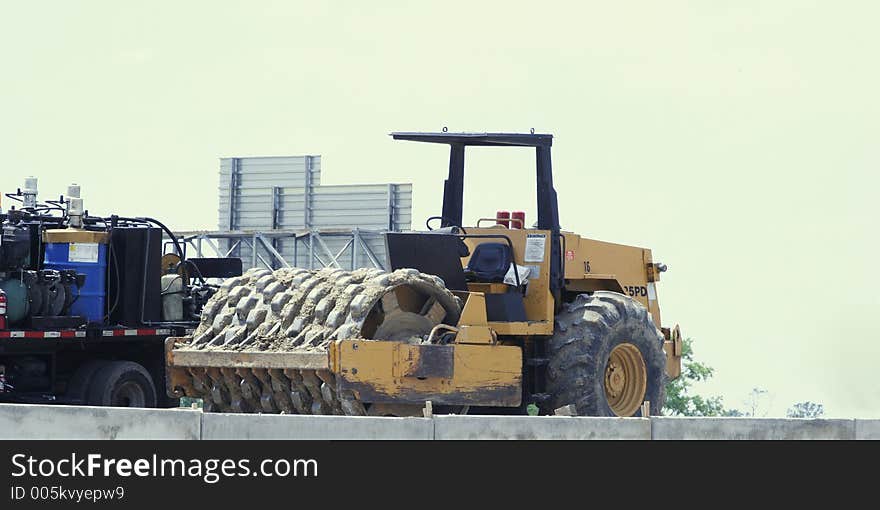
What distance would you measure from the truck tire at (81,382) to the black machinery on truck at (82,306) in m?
0.01

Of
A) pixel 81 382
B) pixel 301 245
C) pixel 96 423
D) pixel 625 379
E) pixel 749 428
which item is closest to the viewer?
pixel 96 423

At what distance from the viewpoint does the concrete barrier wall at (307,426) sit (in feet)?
34.3

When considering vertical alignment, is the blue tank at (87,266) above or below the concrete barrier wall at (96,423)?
above

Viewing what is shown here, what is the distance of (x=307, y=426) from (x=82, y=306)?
8.97 metres

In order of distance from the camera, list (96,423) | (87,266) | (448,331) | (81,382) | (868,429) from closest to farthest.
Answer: (96,423), (868,429), (448,331), (81,382), (87,266)

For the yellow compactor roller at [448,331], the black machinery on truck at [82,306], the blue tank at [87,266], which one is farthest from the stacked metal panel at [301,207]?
the yellow compactor roller at [448,331]

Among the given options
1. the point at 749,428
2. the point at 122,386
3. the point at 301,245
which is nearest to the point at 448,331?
the point at 749,428

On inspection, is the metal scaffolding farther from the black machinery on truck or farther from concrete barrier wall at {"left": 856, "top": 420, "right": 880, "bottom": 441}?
concrete barrier wall at {"left": 856, "top": 420, "right": 880, "bottom": 441}

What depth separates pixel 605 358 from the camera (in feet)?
51.9

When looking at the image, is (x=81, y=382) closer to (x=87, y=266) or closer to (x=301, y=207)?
(x=87, y=266)

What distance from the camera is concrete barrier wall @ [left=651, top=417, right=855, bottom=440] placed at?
11008 millimetres

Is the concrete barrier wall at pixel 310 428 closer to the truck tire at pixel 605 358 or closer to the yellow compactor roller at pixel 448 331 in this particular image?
the yellow compactor roller at pixel 448 331

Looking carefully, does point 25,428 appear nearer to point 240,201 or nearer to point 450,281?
point 450,281
